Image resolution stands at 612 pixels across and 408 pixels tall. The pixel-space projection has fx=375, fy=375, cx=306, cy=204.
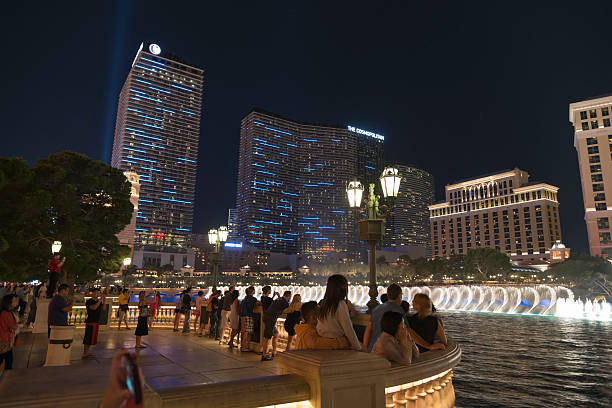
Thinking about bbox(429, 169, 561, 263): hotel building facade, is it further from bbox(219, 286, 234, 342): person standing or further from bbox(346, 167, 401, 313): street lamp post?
bbox(219, 286, 234, 342): person standing

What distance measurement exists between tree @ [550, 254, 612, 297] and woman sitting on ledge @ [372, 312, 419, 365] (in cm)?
7788

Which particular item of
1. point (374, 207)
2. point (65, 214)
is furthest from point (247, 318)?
point (65, 214)

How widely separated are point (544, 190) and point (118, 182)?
501 feet

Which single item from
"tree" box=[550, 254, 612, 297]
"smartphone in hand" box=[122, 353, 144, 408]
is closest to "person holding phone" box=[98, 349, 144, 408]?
"smartphone in hand" box=[122, 353, 144, 408]

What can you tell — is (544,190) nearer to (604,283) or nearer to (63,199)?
(604,283)

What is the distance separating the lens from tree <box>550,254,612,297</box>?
67938 mm

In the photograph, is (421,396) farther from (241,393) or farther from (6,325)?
(6,325)

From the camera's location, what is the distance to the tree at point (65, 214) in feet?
73.9

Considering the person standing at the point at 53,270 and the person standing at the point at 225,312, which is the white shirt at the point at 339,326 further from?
the person standing at the point at 53,270

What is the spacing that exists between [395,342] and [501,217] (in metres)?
164

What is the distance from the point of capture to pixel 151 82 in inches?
6781

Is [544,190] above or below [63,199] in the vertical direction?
above

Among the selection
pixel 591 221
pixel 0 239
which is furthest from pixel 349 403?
pixel 591 221

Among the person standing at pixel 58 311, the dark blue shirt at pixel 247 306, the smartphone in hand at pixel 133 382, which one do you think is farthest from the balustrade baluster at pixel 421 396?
the person standing at pixel 58 311
